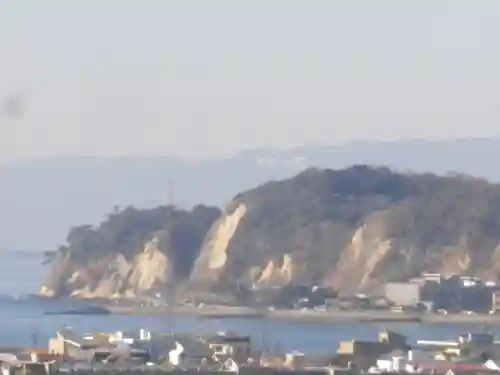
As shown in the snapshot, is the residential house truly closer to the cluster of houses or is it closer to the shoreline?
the cluster of houses

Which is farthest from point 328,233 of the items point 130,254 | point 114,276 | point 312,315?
point 312,315

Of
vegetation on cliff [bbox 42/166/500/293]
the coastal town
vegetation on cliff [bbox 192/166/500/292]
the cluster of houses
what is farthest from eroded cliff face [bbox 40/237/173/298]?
the cluster of houses

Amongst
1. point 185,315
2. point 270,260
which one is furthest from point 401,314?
point 270,260

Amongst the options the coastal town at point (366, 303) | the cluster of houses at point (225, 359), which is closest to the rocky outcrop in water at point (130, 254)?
the coastal town at point (366, 303)

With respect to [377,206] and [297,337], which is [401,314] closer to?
[297,337]

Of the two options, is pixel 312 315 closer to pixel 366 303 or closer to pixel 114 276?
pixel 366 303

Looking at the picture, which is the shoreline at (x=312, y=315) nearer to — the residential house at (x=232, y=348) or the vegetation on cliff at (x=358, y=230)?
the vegetation on cliff at (x=358, y=230)
